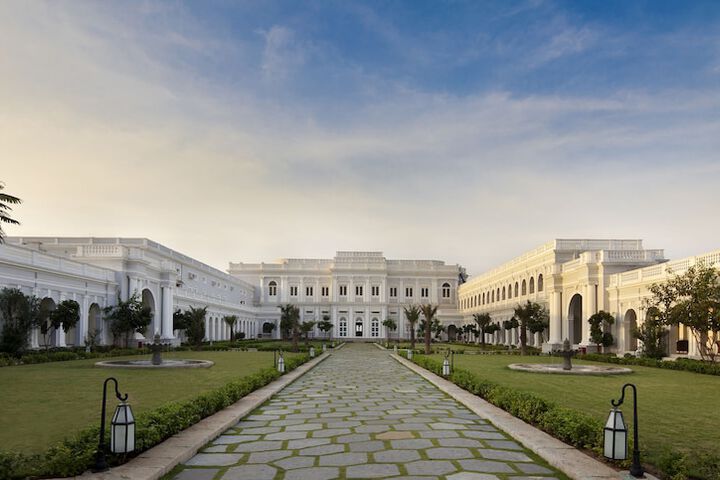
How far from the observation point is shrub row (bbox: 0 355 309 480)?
6.52 meters

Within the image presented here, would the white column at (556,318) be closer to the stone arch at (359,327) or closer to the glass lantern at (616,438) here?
the glass lantern at (616,438)

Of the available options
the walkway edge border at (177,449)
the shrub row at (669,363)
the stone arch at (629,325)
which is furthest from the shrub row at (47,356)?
the stone arch at (629,325)

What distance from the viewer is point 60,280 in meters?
32.5

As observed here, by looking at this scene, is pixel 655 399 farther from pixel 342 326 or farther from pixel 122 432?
pixel 342 326

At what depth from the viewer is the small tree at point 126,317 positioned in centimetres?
3631

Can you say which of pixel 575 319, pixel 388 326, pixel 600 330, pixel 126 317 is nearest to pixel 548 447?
pixel 600 330

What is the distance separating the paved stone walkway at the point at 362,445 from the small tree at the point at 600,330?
80.8ft

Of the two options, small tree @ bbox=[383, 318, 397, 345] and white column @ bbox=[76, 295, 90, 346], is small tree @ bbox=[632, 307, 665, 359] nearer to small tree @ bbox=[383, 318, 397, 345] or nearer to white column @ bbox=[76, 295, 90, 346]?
white column @ bbox=[76, 295, 90, 346]

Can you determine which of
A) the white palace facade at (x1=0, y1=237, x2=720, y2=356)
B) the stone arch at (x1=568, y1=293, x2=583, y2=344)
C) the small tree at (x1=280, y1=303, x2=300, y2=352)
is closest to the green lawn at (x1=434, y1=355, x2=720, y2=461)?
the white palace facade at (x1=0, y1=237, x2=720, y2=356)

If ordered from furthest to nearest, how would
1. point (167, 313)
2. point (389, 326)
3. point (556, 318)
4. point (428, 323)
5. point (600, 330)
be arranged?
point (389, 326) < point (167, 313) < point (556, 318) < point (428, 323) < point (600, 330)

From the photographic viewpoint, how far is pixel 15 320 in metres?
26.9

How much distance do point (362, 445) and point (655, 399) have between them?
28.6 feet

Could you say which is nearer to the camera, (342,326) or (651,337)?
(651,337)

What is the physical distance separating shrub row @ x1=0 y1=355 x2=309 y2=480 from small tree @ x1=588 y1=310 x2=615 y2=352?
2862cm
